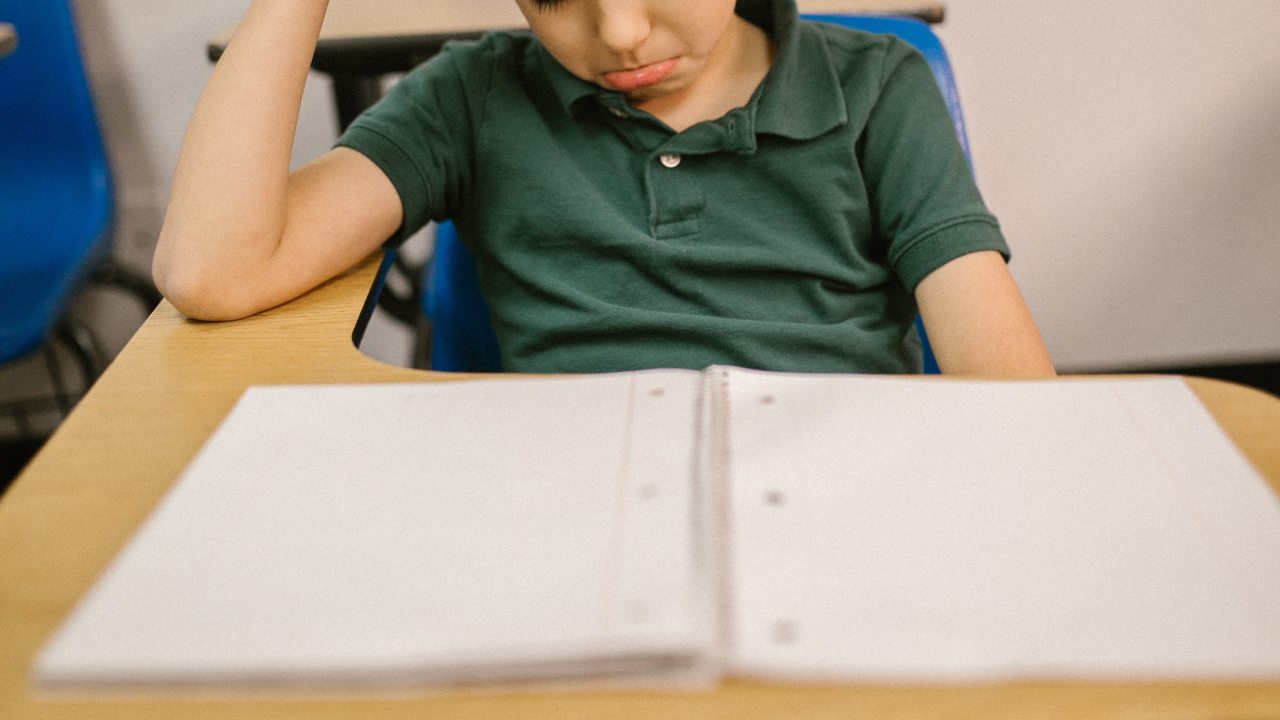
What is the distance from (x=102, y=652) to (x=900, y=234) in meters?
0.61

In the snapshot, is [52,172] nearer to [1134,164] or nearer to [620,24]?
[620,24]

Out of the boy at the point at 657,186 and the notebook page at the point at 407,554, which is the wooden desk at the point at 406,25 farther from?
the notebook page at the point at 407,554

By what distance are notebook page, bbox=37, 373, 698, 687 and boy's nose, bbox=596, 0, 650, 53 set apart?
0.94 ft

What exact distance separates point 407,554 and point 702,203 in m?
0.48

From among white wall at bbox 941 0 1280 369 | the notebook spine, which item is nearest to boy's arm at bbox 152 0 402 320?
the notebook spine

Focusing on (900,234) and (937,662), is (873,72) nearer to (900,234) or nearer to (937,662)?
(900,234)

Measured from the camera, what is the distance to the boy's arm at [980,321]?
0.68 m

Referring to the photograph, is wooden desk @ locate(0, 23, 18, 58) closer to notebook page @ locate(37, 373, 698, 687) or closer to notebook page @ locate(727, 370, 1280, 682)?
notebook page @ locate(37, 373, 698, 687)

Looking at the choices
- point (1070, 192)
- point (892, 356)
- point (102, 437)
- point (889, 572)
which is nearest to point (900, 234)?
point (892, 356)

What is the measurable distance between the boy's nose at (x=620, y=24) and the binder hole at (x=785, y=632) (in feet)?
1.45

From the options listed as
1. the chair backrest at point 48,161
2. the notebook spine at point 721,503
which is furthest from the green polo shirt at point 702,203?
the chair backrest at point 48,161

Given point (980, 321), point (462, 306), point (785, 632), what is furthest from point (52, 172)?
point (785, 632)

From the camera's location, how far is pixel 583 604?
12.7 inches

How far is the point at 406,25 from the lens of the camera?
3.77 ft
